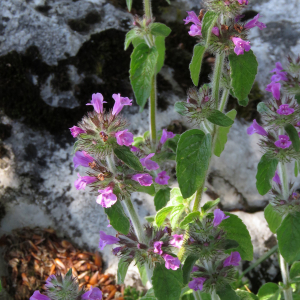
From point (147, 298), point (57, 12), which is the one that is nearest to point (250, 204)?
point (147, 298)

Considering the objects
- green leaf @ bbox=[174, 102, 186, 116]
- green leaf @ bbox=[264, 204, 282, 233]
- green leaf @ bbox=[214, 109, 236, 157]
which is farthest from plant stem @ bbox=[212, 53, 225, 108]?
green leaf @ bbox=[264, 204, 282, 233]

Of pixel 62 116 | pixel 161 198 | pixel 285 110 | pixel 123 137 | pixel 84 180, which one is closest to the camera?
pixel 123 137

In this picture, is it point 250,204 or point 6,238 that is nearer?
point 6,238

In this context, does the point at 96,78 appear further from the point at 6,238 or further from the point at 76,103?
the point at 6,238

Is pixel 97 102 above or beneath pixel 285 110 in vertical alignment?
above

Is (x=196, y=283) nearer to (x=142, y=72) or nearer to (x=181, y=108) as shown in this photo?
(x=181, y=108)

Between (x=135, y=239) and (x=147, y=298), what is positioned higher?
(x=135, y=239)

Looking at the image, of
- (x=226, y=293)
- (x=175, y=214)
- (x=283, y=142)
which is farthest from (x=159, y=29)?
(x=226, y=293)
